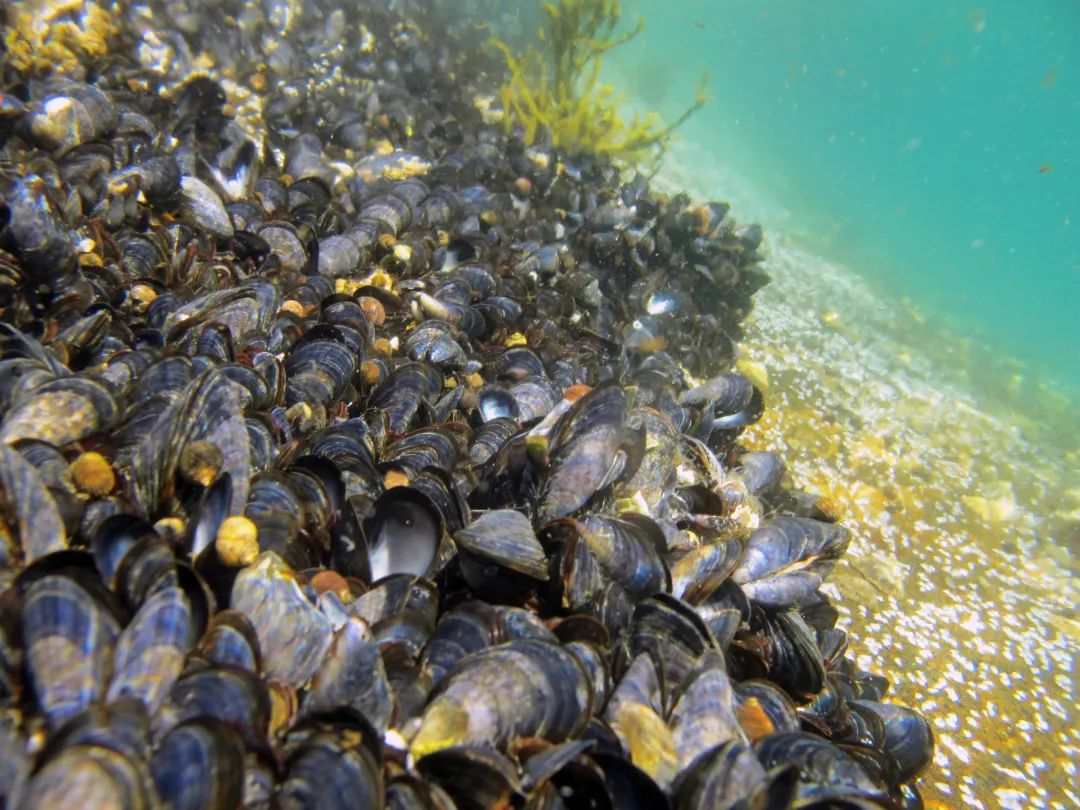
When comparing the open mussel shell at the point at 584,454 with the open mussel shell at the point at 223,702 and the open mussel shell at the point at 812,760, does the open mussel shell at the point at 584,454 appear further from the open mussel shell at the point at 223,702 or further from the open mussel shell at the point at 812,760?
the open mussel shell at the point at 223,702

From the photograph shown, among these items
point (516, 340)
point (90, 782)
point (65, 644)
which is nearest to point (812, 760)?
point (90, 782)

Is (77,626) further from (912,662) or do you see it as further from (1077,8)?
(1077,8)

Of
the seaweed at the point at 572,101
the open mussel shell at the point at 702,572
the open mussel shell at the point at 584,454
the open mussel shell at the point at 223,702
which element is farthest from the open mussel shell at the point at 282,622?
the seaweed at the point at 572,101

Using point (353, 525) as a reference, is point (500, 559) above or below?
above

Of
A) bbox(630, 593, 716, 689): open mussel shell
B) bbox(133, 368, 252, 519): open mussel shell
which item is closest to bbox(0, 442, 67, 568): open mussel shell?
bbox(133, 368, 252, 519): open mussel shell

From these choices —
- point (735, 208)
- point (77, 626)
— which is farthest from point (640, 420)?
Answer: point (735, 208)

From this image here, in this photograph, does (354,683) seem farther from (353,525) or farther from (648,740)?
(648,740)
